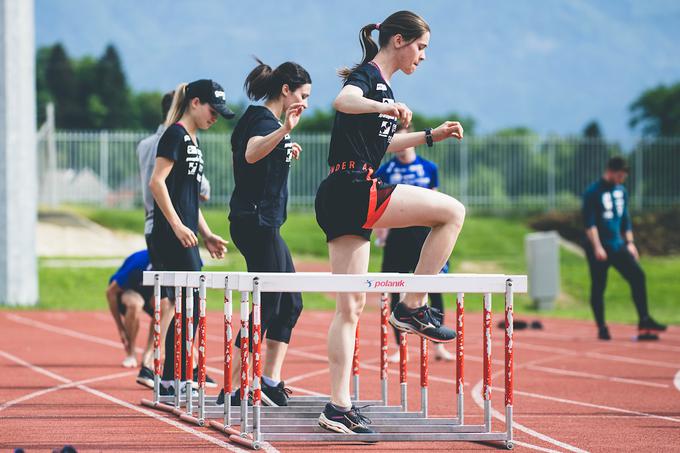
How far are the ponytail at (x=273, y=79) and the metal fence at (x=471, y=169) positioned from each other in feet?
79.8

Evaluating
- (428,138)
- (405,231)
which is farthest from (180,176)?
(405,231)

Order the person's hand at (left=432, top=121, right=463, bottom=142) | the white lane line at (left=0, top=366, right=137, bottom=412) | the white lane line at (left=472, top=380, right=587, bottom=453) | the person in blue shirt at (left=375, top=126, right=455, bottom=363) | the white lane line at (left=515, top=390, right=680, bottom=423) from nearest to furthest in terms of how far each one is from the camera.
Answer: the person's hand at (left=432, top=121, right=463, bottom=142) → the white lane line at (left=472, top=380, right=587, bottom=453) → the white lane line at (left=515, top=390, right=680, bottom=423) → the white lane line at (left=0, top=366, right=137, bottom=412) → the person in blue shirt at (left=375, top=126, right=455, bottom=363)

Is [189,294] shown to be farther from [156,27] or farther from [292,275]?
[156,27]

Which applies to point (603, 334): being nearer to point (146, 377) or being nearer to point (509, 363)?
point (146, 377)

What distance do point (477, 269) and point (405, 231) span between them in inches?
586

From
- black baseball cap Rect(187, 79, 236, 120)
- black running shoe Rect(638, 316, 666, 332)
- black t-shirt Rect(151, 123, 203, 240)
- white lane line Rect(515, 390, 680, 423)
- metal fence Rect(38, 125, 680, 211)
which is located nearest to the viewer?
white lane line Rect(515, 390, 680, 423)

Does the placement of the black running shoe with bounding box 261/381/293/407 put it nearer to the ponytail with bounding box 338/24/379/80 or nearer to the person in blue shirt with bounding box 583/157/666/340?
the ponytail with bounding box 338/24/379/80

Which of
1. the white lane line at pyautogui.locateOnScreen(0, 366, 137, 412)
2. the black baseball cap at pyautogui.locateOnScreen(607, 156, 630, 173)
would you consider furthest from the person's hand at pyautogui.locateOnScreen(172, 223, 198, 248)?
the black baseball cap at pyautogui.locateOnScreen(607, 156, 630, 173)

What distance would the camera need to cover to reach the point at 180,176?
7828 millimetres

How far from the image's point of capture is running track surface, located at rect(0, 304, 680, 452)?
6.14m

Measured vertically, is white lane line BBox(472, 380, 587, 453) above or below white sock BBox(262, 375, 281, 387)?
below

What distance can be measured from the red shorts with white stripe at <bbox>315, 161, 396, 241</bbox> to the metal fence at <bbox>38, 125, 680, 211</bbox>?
25674mm

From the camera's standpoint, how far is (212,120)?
7938mm

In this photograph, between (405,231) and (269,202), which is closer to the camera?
(269,202)
